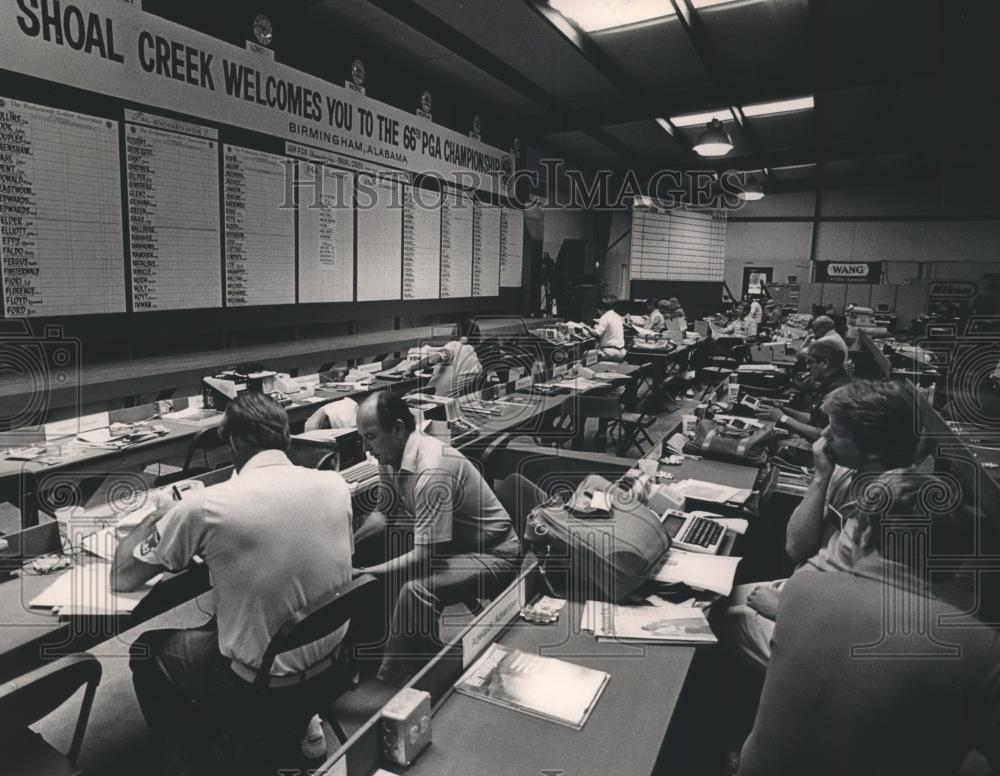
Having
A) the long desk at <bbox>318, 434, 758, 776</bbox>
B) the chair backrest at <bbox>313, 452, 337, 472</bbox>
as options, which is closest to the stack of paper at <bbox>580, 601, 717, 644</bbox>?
the long desk at <bbox>318, 434, 758, 776</bbox>

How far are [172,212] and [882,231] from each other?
15.4m

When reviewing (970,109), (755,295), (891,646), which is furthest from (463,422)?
(755,295)

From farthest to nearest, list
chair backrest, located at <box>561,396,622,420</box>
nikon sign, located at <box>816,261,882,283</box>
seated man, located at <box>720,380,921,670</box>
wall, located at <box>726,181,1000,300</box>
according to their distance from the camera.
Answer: nikon sign, located at <box>816,261,882,283</box> → wall, located at <box>726,181,1000,300</box> → chair backrest, located at <box>561,396,622,420</box> → seated man, located at <box>720,380,921,670</box>

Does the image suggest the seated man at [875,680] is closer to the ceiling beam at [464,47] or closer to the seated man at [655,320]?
the ceiling beam at [464,47]

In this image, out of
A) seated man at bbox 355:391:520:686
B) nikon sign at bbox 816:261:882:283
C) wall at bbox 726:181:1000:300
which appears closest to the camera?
seated man at bbox 355:391:520:686

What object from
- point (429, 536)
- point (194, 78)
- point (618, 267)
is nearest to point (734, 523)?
point (429, 536)

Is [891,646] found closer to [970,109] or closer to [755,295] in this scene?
[970,109]

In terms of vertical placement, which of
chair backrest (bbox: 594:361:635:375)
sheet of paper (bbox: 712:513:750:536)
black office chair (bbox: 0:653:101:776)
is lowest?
black office chair (bbox: 0:653:101:776)

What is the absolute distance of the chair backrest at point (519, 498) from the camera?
2.81 meters

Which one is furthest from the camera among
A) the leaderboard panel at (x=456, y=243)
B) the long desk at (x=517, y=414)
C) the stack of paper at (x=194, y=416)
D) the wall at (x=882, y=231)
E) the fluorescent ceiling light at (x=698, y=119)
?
the wall at (x=882, y=231)

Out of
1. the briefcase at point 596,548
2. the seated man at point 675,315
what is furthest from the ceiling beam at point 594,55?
the briefcase at point 596,548

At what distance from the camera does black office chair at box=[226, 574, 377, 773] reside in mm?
1731

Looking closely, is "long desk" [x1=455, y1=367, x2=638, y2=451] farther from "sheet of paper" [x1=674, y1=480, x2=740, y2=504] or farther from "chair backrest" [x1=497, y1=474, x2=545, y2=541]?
"sheet of paper" [x1=674, y1=480, x2=740, y2=504]

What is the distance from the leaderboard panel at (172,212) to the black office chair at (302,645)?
3.70 meters
